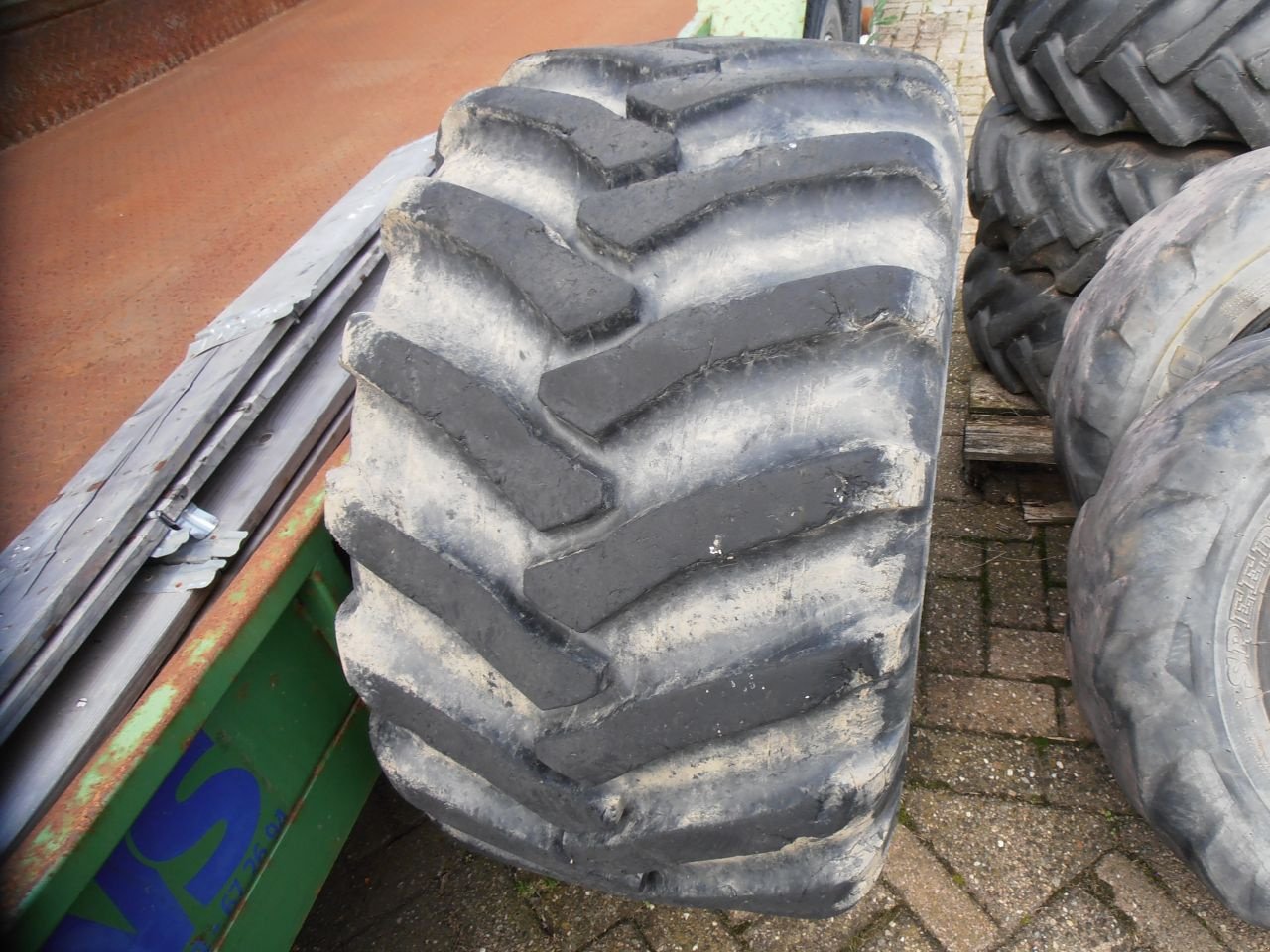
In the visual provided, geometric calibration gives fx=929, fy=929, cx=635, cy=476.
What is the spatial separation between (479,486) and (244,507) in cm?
34

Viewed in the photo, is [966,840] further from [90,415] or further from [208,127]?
[208,127]

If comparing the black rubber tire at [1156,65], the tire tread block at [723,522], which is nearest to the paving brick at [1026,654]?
the black rubber tire at [1156,65]

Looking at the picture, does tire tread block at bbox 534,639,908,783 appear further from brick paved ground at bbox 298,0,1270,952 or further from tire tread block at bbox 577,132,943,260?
brick paved ground at bbox 298,0,1270,952

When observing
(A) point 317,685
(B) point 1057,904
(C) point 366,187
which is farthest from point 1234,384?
(C) point 366,187

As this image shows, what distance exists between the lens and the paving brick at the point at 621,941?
4.92 feet

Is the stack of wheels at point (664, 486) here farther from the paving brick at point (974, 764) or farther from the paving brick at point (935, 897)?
the paving brick at point (974, 764)

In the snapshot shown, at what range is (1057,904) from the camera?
4.89 ft

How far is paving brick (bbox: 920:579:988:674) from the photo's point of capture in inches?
74.9

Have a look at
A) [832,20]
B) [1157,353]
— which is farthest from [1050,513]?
[832,20]

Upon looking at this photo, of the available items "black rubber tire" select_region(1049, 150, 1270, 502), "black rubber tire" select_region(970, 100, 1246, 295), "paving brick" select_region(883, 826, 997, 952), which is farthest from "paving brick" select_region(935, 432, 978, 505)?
"paving brick" select_region(883, 826, 997, 952)

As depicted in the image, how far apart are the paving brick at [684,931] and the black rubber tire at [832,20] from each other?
198 cm

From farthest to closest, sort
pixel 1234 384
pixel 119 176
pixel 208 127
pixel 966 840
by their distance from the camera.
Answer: pixel 208 127, pixel 119 176, pixel 966 840, pixel 1234 384

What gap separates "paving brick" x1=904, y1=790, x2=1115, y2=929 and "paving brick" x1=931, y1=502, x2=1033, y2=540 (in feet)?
→ 2.24

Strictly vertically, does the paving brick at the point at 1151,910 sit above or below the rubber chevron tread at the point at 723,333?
below
